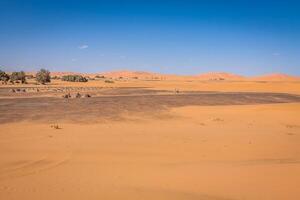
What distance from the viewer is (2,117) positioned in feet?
56.0

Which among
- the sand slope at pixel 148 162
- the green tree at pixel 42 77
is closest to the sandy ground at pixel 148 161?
the sand slope at pixel 148 162

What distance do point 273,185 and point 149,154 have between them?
361cm

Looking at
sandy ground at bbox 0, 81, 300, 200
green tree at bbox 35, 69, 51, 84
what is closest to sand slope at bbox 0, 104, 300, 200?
sandy ground at bbox 0, 81, 300, 200

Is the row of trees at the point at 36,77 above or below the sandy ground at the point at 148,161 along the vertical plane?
above

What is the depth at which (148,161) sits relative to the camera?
8.62m

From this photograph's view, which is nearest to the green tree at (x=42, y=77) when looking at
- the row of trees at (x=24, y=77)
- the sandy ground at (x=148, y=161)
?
the row of trees at (x=24, y=77)

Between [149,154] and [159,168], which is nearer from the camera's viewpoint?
[159,168]


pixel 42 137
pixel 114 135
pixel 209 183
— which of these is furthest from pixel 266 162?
pixel 42 137

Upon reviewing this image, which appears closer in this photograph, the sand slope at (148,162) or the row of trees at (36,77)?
the sand slope at (148,162)

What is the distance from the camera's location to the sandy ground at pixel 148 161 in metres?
6.37

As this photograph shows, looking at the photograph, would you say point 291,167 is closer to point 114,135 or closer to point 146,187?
point 146,187

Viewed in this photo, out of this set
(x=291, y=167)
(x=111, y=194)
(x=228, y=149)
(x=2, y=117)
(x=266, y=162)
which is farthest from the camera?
(x=2, y=117)

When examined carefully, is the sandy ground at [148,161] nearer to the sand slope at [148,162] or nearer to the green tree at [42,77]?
the sand slope at [148,162]

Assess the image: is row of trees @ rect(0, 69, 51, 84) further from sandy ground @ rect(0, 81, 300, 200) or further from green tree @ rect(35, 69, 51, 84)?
sandy ground @ rect(0, 81, 300, 200)
